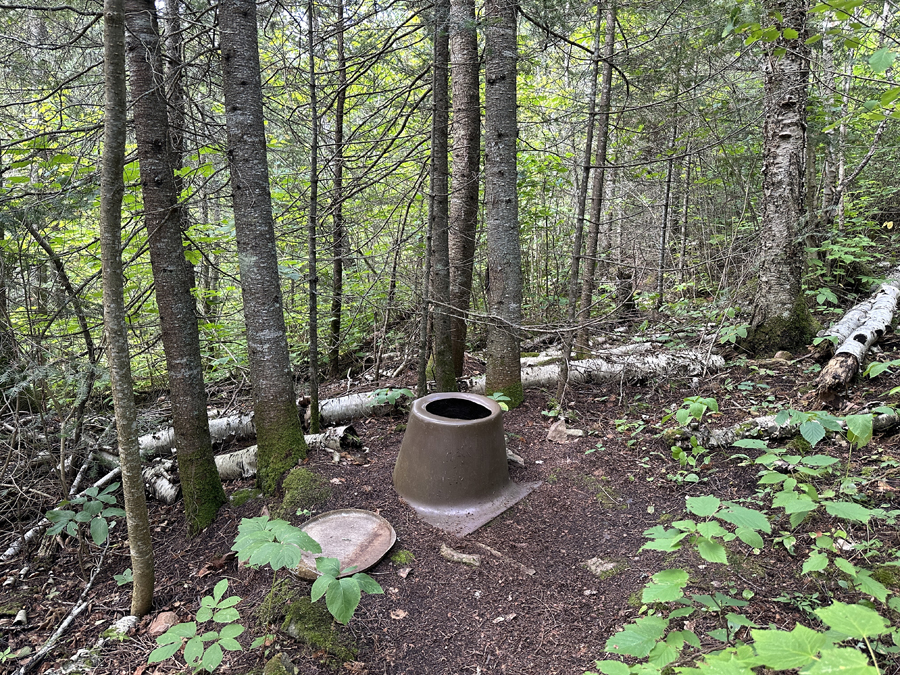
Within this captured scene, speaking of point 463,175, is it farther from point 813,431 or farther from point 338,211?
point 813,431

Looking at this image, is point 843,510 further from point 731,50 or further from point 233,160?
point 731,50

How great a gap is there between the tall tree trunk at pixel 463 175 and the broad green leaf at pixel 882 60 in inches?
136

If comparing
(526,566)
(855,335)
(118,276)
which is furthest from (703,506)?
(855,335)

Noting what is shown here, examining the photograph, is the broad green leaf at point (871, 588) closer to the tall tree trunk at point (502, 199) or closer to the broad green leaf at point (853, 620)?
the broad green leaf at point (853, 620)

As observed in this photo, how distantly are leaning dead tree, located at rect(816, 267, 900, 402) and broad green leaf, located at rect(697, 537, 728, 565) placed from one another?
2.91 metres

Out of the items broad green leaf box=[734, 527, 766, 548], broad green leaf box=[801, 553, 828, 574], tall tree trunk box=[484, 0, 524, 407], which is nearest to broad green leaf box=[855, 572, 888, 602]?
broad green leaf box=[801, 553, 828, 574]

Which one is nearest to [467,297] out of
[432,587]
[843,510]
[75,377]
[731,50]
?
[432,587]

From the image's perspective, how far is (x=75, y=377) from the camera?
3525 millimetres

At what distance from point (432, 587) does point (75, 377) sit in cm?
302

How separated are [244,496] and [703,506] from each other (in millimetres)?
3389

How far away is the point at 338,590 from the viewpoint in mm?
2115

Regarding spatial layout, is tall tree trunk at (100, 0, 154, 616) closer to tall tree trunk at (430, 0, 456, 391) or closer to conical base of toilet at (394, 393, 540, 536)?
conical base of toilet at (394, 393, 540, 536)

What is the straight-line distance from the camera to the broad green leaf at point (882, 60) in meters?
2.16

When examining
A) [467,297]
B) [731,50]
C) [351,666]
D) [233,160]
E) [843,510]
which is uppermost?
[731,50]
